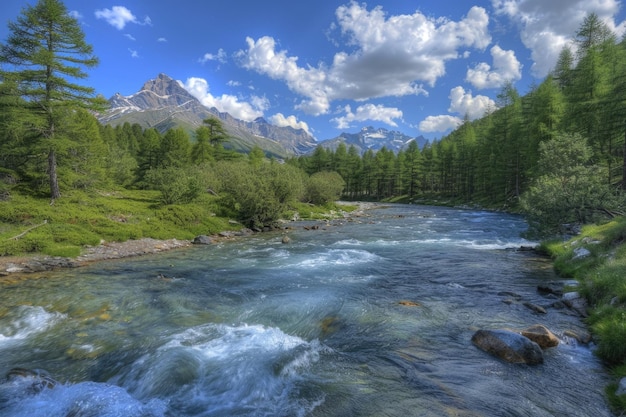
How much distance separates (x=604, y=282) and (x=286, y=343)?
35.6ft

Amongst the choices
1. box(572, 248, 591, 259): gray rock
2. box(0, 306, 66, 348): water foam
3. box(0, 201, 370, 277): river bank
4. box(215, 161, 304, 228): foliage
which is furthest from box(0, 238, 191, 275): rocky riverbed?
box(572, 248, 591, 259): gray rock

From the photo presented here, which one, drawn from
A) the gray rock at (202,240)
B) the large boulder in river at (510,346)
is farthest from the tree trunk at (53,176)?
the large boulder in river at (510,346)

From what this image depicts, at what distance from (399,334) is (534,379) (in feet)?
11.1

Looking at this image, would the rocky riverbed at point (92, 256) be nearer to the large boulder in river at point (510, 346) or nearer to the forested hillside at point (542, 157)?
the large boulder in river at point (510, 346)

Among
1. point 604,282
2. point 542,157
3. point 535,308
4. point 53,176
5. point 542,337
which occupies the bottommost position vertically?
point 535,308

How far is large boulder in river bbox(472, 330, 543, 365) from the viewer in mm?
7859

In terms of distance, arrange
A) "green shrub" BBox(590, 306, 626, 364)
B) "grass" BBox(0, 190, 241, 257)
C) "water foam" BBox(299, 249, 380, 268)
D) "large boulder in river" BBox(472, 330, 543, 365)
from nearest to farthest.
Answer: "green shrub" BBox(590, 306, 626, 364) < "large boulder in river" BBox(472, 330, 543, 365) < "water foam" BBox(299, 249, 380, 268) < "grass" BBox(0, 190, 241, 257)

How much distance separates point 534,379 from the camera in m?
7.14

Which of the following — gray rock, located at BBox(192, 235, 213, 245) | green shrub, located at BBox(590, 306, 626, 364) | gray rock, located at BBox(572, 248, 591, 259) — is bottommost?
gray rock, located at BBox(192, 235, 213, 245)

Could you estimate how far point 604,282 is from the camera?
10.9 metres

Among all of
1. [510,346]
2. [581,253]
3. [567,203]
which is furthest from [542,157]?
[510,346]

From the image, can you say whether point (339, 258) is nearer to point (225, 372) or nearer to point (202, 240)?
point (202, 240)

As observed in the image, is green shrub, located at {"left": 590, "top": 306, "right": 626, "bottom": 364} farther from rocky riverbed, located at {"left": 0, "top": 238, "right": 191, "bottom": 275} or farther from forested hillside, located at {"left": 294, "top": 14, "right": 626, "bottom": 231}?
rocky riverbed, located at {"left": 0, "top": 238, "right": 191, "bottom": 275}

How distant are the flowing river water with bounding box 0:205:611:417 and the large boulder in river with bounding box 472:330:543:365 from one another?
0.22 metres
